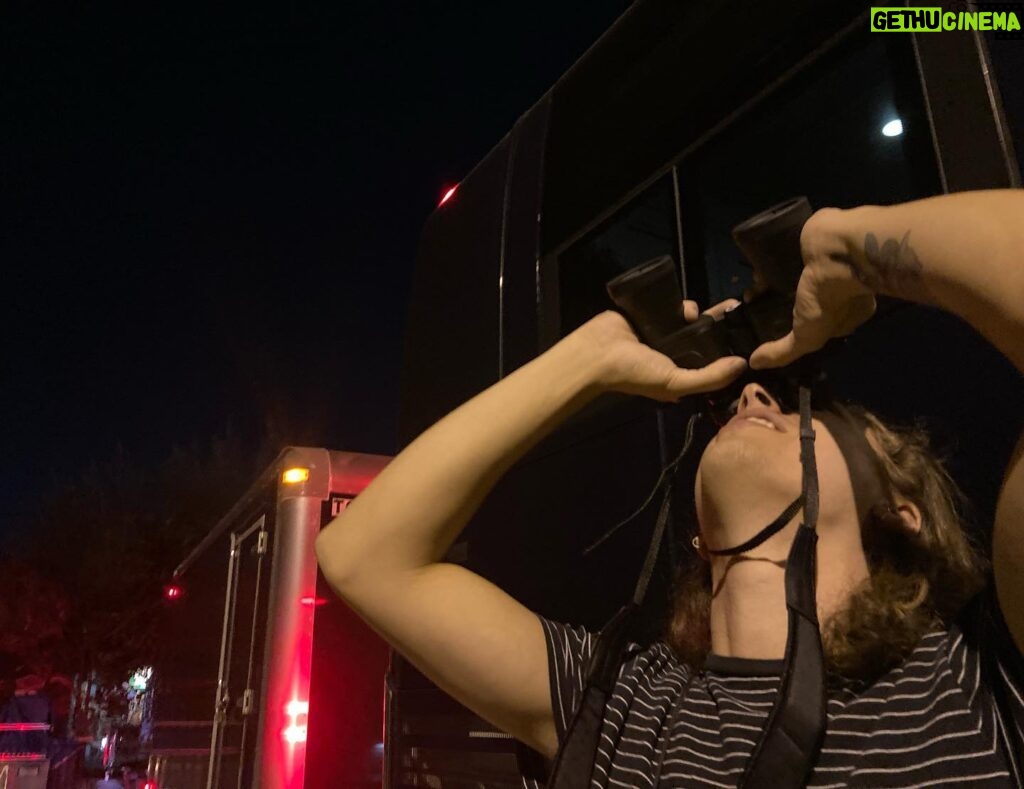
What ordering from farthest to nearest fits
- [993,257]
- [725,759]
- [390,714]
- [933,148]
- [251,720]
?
[251,720]
[390,714]
[933,148]
[725,759]
[993,257]

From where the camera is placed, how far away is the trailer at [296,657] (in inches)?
151

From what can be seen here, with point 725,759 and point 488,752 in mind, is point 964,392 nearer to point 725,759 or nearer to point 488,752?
point 725,759

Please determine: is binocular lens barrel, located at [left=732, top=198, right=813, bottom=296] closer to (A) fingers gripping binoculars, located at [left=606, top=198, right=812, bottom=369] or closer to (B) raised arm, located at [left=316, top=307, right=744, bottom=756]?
(A) fingers gripping binoculars, located at [left=606, top=198, right=812, bottom=369]

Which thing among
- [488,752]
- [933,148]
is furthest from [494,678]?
[933,148]

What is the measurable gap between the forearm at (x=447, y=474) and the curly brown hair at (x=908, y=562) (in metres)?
0.55

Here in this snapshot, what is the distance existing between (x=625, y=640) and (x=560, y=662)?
0.13 m

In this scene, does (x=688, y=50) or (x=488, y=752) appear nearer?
(x=688, y=50)

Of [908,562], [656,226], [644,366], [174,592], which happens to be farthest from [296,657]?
[174,592]

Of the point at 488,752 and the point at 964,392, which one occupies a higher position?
the point at 964,392

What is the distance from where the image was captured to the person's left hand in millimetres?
1289

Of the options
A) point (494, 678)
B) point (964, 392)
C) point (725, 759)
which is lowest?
point (725, 759)

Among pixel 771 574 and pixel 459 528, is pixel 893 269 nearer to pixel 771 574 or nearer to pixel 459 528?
pixel 771 574

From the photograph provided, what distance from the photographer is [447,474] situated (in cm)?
166

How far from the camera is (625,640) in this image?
158 cm
